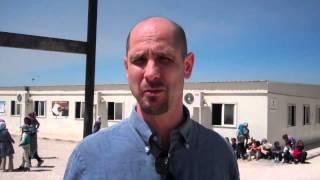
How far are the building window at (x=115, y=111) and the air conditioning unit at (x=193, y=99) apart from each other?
530 cm

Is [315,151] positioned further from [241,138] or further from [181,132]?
[181,132]

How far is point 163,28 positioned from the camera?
2100 millimetres

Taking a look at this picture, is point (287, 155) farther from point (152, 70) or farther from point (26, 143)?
point (152, 70)

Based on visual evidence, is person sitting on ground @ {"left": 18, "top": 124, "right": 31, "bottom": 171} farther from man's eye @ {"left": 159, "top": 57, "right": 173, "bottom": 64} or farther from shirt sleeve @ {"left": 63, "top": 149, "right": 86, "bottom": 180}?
man's eye @ {"left": 159, "top": 57, "right": 173, "bottom": 64}

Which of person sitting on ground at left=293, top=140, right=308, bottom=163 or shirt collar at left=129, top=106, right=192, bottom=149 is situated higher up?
shirt collar at left=129, top=106, right=192, bottom=149

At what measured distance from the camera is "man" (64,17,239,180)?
199 cm

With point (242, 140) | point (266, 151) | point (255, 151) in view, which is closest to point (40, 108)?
point (242, 140)

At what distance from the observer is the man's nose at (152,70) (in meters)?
1.98

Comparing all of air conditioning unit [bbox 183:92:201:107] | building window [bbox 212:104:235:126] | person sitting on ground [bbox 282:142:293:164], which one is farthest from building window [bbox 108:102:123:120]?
person sitting on ground [bbox 282:142:293:164]

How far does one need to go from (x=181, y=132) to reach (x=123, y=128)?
26 cm

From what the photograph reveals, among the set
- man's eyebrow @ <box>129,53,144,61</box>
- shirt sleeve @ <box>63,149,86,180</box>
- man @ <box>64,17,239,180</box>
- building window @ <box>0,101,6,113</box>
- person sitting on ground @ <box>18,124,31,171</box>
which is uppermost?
man's eyebrow @ <box>129,53,144,61</box>

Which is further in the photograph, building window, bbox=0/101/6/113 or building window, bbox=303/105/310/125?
building window, bbox=0/101/6/113

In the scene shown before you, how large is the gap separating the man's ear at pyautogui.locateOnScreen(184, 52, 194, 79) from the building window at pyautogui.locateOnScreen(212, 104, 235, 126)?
20668mm

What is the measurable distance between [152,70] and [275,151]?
17992mm
